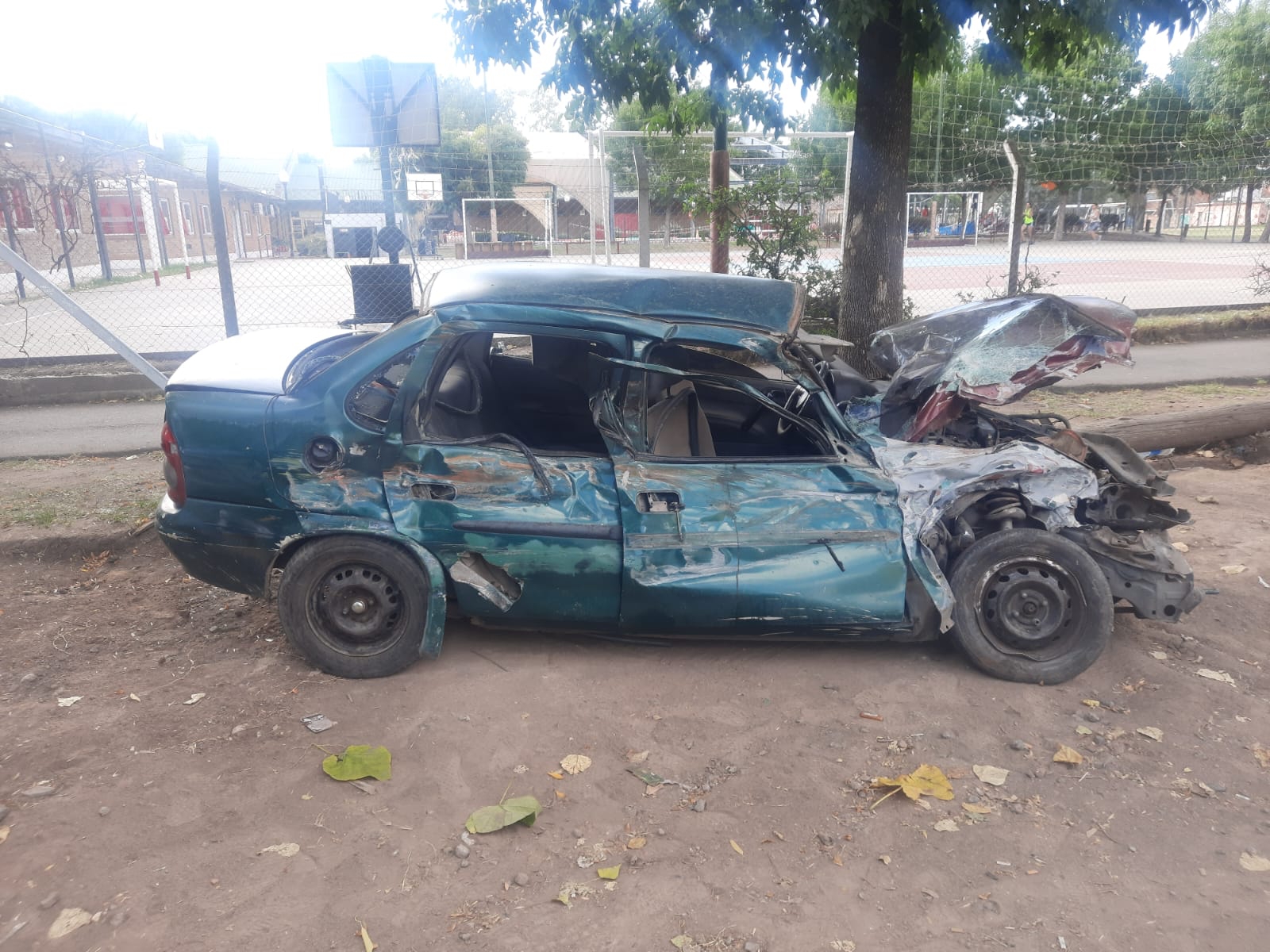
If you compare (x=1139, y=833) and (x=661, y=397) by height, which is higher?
(x=661, y=397)

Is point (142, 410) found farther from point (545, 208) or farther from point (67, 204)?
point (67, 204)

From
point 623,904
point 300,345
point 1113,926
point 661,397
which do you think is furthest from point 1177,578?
point 300,345

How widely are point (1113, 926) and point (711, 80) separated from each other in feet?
21.3

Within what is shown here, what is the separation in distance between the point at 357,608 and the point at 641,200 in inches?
268

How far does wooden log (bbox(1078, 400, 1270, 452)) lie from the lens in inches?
279

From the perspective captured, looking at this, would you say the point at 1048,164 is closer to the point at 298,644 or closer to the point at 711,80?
the point at 711,80

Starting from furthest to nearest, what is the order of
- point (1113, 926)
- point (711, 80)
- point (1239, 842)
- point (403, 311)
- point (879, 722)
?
1. point (403, 311)
2. point (711, 80)
3. point (879, 722)
4. point (1239, 842)
5. point (1113, 926)

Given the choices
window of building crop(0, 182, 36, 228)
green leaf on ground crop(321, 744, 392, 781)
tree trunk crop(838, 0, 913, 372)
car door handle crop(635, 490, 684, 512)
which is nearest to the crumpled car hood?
car door handle crop(635, 490, 684, 512)

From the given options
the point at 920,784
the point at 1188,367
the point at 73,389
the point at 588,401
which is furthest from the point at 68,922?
the point at 1188,367

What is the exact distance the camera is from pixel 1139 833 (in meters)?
3.06

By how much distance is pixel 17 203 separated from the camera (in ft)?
45.9

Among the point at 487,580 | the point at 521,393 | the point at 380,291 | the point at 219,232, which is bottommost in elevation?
the point at 487,580

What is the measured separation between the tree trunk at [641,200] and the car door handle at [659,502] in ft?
20.7

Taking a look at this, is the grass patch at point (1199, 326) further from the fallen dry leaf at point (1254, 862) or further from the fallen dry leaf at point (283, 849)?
the fallen dry leaf at point (283, 849)
